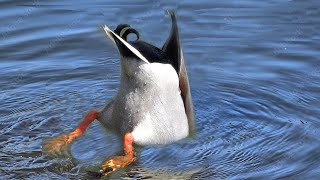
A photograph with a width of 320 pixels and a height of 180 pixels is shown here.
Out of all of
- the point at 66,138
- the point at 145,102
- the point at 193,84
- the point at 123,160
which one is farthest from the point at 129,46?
the point at 193,84

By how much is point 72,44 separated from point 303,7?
264 centimetres

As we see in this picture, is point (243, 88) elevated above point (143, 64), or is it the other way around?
point (143, 64)

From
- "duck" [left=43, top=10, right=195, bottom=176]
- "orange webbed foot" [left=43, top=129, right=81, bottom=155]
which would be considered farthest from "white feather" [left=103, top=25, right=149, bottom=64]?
"orange webbed foot" [left=43, top=129, right=81, bottom=155]

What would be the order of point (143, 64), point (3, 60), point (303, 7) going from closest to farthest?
point (143, 64) < point (3, 60) < point (303, 7)

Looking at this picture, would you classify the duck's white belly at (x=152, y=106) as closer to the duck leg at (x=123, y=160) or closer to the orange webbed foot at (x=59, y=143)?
the duck leg at (x=123, y=160)

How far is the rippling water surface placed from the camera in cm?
683

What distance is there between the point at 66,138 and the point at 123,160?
629 millimetres

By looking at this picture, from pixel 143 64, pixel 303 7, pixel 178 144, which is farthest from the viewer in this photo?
pixel 303 7

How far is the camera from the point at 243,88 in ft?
26.8

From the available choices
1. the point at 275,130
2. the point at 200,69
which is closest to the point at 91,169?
the point at 275,130

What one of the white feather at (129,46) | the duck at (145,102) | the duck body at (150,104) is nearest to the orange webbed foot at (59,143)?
A: the duck at (145,102)

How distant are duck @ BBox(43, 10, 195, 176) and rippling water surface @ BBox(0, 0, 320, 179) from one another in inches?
4.0

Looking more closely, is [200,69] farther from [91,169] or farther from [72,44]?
[91,169]

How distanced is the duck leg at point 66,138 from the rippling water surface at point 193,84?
0.08 m
